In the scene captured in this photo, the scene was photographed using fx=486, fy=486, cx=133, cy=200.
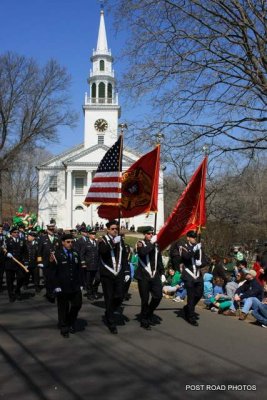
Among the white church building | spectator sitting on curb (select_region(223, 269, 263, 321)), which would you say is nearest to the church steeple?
the white church building

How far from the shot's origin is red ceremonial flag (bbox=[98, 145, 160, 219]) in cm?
1184

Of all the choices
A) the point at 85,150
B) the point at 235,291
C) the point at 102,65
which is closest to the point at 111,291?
the point at 235,291

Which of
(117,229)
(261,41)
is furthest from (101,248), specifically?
(261,41)

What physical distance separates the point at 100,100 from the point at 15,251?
67.8 metres

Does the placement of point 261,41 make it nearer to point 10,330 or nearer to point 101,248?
point 101,248

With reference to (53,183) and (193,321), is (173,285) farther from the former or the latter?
(53,183)

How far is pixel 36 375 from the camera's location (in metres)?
5.92

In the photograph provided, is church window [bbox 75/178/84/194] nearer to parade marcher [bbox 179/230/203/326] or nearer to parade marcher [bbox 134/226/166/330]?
parade marcher [bbox 179/230/203/326]

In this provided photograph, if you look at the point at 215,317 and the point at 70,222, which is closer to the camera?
the point at 215,317

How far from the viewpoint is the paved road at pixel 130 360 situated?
546 cm

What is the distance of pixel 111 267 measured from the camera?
8.77 meters

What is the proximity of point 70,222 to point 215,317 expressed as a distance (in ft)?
206

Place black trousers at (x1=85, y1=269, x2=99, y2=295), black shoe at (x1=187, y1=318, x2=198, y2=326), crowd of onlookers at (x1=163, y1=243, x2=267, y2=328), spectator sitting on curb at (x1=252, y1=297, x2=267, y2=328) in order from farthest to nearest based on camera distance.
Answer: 1. black trousers at (x1=85, y1=269, x2=99, y2=295)
2. crowd of onlookers at (x1=163, y1=243, x2=267, y2=328)
3. spectator sitting on curb at (x1=252, y1=297, x2=267, y2=328)
4. black shoe at (x1=187, y1=318, x2=198, y2=326)

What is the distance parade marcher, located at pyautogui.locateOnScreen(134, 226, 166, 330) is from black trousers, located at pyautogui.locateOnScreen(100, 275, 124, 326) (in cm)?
41
